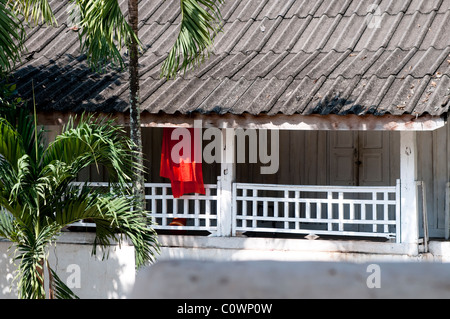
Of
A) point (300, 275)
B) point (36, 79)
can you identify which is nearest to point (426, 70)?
point (36, 79)

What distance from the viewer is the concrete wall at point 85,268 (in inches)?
384

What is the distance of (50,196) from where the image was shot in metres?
7.80

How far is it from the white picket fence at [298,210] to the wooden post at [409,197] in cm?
9

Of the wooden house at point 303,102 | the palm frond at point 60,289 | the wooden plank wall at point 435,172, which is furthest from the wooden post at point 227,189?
the wooden plank wall at point 435,172

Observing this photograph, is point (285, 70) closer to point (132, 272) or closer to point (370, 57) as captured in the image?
point (370, 57)

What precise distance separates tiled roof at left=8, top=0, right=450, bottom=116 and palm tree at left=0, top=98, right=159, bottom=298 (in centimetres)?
184

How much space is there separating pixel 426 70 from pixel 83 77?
4866 millimetres

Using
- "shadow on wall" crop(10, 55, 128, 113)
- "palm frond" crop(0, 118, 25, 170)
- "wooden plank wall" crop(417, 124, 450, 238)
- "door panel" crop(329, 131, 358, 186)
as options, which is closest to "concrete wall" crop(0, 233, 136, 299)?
"shadow on wall" crop(10, 55, 128, 113)

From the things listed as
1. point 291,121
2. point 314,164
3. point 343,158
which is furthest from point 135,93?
point 343,158

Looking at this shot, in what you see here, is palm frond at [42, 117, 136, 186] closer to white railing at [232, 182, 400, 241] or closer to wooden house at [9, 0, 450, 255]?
wooden house at [9, 0, 450, 255]

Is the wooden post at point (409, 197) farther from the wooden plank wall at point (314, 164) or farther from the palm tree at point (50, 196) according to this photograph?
the palm tree at point (50, 196)

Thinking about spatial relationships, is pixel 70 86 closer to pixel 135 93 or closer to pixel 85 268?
pixel 135 93

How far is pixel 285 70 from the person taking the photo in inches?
403

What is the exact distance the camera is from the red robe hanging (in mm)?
10281
